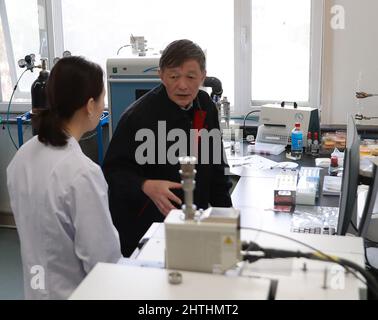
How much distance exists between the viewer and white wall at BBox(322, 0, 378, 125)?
3408 millimetres

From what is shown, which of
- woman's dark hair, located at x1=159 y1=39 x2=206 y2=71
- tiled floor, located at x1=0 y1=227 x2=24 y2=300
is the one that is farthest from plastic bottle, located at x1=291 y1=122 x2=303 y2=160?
tiled floor, located at x1=0 y1=227 x2=24 y2=300

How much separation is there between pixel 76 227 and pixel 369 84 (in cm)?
265

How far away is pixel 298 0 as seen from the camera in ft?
11.7

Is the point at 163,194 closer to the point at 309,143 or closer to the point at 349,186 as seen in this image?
the point at 349,186

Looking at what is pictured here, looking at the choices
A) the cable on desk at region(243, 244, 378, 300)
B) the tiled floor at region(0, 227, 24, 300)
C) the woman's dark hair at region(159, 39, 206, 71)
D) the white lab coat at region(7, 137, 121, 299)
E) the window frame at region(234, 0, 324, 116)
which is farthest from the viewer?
the window frame at region(234, 0, 324, 116)

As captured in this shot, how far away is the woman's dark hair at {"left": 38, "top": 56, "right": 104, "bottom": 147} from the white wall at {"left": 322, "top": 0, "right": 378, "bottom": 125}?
241 cm

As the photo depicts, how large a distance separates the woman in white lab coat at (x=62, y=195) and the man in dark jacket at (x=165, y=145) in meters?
0.44

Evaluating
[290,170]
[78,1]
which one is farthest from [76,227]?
[78,1]

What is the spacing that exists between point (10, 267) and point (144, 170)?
1884 mm

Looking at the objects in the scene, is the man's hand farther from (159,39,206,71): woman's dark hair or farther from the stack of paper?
the stack of paper

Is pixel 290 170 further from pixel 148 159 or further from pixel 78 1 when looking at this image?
pixel 78 1

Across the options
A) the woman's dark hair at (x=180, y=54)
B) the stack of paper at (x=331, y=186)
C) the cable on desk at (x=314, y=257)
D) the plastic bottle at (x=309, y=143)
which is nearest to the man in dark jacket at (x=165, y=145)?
the woman's dark hair at (x=180, y=54)

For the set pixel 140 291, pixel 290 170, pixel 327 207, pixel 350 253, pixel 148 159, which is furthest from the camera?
pixel 290 170

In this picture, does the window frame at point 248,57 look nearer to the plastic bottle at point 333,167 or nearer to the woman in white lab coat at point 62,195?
the plastic bottle at point 333,167
